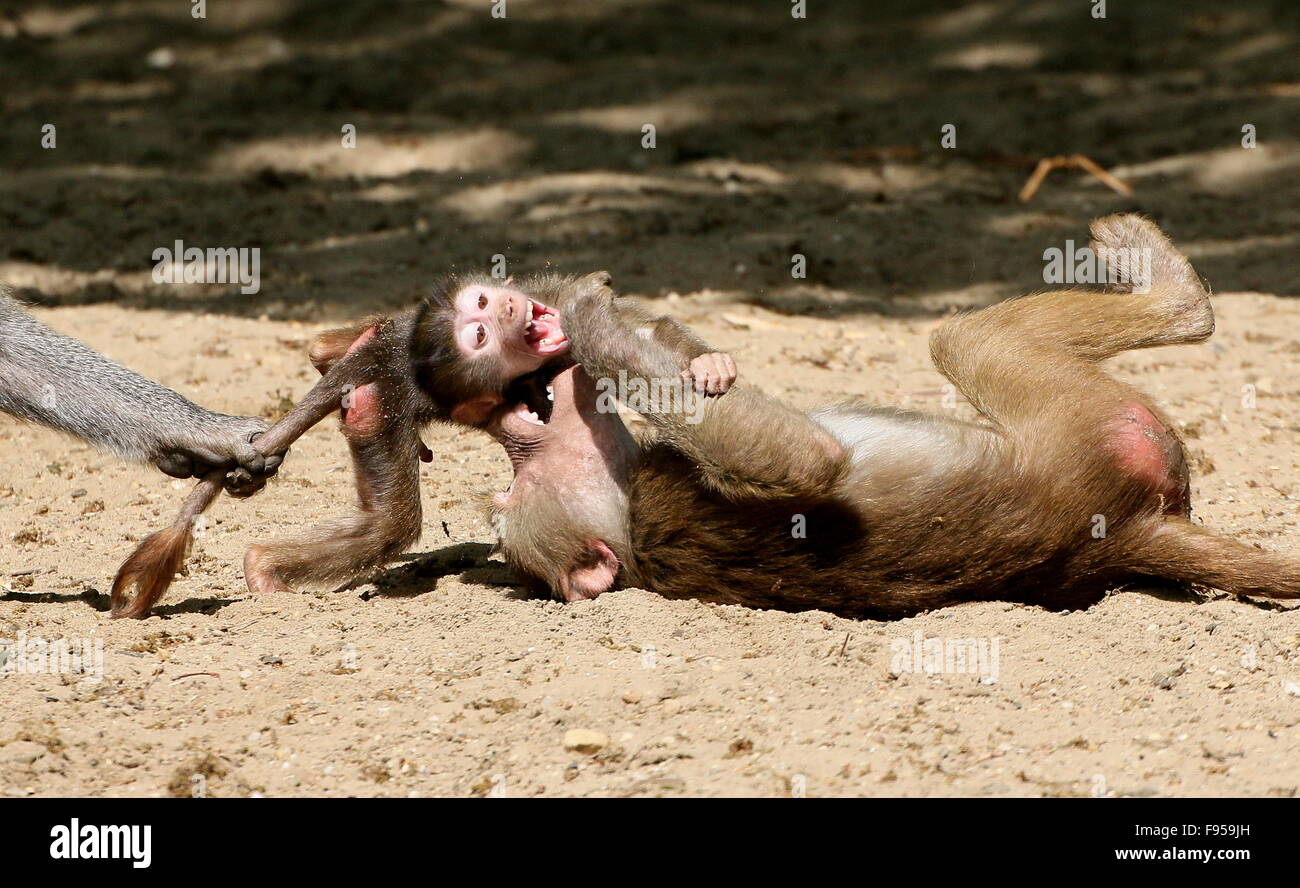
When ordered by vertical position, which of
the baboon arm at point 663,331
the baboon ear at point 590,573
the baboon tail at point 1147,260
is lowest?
the baboon ear at point 590,573

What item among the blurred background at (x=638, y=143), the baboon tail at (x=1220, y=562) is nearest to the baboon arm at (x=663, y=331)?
the baboon tail at (x=1220, y=562)

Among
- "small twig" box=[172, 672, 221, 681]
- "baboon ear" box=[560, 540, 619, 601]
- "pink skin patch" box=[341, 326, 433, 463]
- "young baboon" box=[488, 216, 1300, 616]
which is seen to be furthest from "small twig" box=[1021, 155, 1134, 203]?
"small twig" box=[172, 672, 221, 681]

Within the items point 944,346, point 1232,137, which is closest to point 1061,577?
point 944,346

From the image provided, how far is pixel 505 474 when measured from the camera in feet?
20.1

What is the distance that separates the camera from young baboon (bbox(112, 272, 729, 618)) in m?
4.62

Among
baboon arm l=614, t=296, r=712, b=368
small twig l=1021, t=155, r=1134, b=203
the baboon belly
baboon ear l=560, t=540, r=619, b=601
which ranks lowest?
baboon ear l=560, t=540, r=619, b=601

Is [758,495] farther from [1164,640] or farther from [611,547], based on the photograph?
[1164,640]

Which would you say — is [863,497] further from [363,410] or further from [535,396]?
[363,410]

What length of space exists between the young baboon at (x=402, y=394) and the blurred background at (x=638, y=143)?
3426 millimetres

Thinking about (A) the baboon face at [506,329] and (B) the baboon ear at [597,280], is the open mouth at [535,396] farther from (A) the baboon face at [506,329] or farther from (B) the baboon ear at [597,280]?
(B) the baboon ear at [597,280]

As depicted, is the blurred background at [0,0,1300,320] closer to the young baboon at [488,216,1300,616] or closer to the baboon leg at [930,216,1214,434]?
the baboon leg at [930,216,1214,434]

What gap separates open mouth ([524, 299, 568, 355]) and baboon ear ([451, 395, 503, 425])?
0.66ft

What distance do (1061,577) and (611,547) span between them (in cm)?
135

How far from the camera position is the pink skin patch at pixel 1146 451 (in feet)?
14.8
